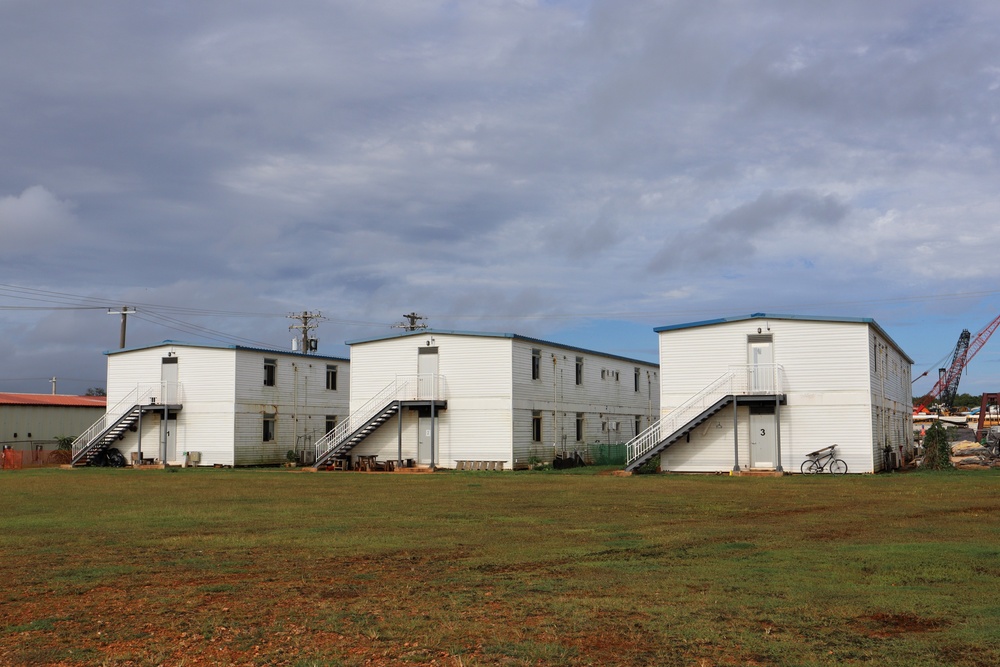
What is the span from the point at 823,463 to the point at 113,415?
116 ft

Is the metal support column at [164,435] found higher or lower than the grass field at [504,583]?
higher

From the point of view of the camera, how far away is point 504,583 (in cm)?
1089

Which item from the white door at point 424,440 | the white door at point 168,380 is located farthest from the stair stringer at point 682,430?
the white door at point 168,380

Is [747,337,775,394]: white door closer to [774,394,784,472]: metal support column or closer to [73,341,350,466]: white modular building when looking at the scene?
[774,394,784,472]: metal support column

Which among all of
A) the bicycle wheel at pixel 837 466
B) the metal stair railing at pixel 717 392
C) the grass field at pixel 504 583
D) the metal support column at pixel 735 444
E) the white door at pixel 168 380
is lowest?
the grass field at pixel 504 583

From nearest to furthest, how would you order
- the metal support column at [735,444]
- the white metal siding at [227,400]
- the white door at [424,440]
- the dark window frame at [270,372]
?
the metal support column at [735,444] → the white door at [424,440] → the white metal siding at [227,400] → the dark window frame at [270,372]

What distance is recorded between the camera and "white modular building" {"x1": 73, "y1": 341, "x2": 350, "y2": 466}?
152 feet

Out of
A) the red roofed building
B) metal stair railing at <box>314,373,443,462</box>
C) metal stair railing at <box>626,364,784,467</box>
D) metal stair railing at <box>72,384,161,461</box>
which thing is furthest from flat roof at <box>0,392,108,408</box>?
metal stair railing at <box>626,364,784,467</box>

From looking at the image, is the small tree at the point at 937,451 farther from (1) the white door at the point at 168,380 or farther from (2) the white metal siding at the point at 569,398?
(1) the white door at the point at 168,380

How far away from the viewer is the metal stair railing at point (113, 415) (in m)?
48.1

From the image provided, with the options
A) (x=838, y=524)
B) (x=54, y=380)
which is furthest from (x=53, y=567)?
(x=54, y=380)

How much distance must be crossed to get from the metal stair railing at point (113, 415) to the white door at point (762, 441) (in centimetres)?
2958

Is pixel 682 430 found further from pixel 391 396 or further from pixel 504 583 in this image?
pixel 504 583

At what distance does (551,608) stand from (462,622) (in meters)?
1.03
